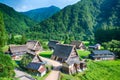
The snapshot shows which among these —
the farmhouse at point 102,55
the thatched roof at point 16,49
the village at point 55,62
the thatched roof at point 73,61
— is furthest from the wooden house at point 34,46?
the thatched roof at point 73,61

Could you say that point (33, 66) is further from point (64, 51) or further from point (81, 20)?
point (81, 20)

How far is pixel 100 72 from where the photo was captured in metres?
52.7

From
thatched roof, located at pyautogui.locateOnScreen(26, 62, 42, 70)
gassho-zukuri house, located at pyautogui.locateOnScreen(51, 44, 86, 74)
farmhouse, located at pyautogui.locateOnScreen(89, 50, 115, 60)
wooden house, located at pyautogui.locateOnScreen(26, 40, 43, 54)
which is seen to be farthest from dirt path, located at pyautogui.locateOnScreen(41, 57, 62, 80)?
wooden house, located at pyautogui.locateOnScreen(26, 40, 43, 54)

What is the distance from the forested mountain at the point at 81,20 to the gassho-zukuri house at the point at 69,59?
299ft

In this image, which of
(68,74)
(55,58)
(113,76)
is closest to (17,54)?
(55,58)

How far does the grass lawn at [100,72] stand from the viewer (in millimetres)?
48531

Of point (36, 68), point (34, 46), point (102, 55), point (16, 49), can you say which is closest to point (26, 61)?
point (36, 68)

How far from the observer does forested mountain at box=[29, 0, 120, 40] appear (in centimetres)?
16099

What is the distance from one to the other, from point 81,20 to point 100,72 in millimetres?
126686

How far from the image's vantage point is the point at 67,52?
190 ft

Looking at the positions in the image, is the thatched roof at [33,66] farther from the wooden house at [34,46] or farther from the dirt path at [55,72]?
the wooden house at [34,46]

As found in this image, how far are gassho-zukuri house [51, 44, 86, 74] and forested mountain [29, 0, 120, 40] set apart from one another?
91270 millimetres

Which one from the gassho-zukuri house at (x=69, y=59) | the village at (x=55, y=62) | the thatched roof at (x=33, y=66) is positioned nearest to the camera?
the village at (x=55, y=62)

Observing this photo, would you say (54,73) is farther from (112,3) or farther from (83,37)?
(112,3)
